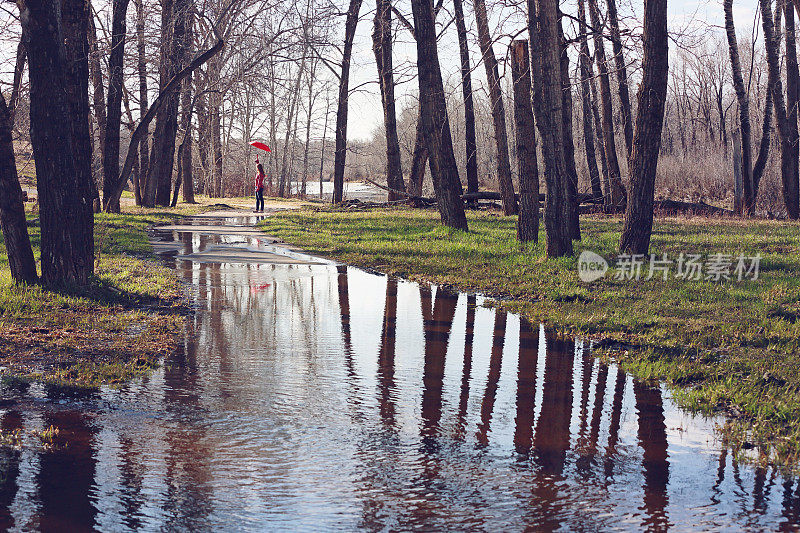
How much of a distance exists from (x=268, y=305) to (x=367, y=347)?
255cm

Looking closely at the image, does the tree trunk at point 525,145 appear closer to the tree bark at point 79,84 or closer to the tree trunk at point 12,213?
the tree bark at point 79,84

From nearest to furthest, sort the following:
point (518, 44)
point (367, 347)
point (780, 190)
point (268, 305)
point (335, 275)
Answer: point (367, 347) → point (268, 305) → point (335, 275) → point (518, 44) → point (780, 190)

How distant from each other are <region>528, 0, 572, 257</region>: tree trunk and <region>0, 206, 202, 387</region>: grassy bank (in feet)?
21.5

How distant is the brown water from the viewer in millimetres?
3738

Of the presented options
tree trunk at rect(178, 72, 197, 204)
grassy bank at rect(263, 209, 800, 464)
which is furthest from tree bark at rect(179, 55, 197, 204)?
grassy bank at rect(263, 209, 800, 464)

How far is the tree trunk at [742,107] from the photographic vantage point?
24266 millimetres

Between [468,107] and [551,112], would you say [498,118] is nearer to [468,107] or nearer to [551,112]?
[468,107]

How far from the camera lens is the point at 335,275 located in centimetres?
1240

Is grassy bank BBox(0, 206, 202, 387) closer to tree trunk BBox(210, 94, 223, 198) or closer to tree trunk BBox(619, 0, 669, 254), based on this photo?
tree trunk BBox(619, 0, 669, 254)

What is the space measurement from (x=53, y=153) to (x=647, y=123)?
940 cm

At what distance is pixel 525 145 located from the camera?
14500 mm

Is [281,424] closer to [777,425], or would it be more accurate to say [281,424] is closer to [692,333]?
[777,425]

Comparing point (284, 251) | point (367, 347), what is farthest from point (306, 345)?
point (284, 251)

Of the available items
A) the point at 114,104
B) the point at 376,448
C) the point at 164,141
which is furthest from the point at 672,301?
the point at 164,141
